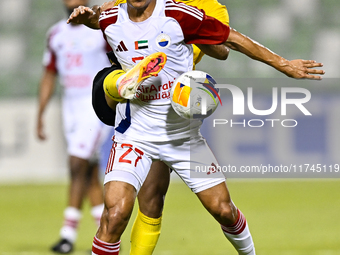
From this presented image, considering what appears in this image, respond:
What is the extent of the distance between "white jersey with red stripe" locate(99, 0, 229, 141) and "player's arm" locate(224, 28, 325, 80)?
71 millimetres

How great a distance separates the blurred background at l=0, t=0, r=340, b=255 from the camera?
7145mm

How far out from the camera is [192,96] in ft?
10.6

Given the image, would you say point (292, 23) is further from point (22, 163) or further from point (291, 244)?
point (291, 244)

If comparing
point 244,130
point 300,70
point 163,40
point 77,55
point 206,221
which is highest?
point 163,40

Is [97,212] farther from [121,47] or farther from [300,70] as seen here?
[300,70]

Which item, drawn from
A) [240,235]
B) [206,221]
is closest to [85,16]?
[240,235]

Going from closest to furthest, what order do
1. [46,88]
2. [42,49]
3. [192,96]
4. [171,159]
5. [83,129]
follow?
1. [192,96]
2. [171,159]
3. [83,129]
4. [46,88]
5. [42,49]

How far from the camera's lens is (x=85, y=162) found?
5.33 metres

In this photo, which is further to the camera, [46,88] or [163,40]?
[46,88]

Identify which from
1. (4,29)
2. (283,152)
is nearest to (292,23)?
(283,152)

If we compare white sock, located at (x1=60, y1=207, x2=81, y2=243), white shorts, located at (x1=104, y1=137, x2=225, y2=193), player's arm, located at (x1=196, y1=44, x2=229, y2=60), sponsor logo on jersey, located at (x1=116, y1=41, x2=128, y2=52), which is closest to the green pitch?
white sock, located at (x1=60, y1=207, x2=81, y2=243)

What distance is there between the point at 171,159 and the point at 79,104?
7.24 feet

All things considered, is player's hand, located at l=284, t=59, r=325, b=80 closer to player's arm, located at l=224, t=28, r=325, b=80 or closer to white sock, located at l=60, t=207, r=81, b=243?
player's arm, located at l=224, t=28, r=325, b=80

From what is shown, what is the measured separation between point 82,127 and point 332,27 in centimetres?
801
